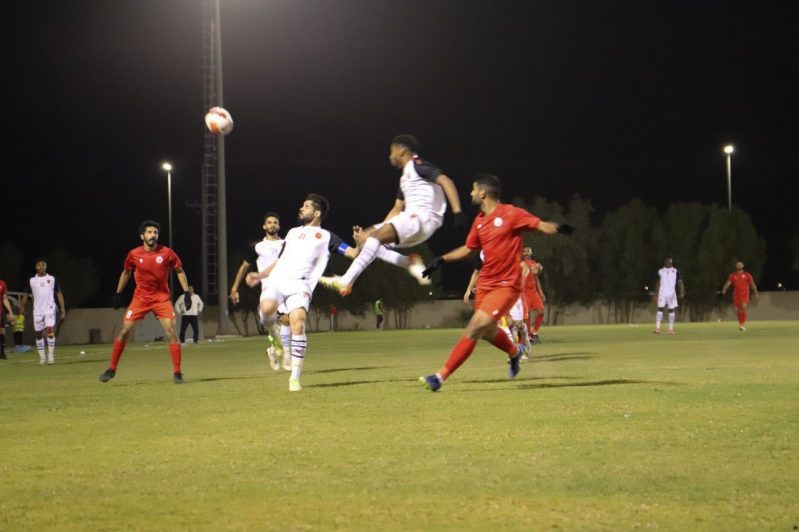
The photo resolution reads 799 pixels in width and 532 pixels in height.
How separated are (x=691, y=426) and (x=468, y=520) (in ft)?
14.0

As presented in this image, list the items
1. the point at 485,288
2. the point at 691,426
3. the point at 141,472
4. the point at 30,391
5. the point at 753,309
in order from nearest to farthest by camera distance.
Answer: the point at 141,472
the point at 691,426
the point at 485,288
the point at 30,391
the point at 753,309

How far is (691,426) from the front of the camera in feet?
31.0

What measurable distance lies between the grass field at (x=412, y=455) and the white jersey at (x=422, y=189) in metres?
2.28

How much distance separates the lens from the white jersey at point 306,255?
46.6 ft

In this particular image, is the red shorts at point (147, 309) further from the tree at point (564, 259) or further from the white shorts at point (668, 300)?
the tree at point (564, 259)

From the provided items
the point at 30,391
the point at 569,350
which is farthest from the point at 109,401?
the point at 569,350

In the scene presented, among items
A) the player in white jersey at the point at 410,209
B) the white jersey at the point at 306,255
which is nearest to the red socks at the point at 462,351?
the player in white jersey at the point at 410,209

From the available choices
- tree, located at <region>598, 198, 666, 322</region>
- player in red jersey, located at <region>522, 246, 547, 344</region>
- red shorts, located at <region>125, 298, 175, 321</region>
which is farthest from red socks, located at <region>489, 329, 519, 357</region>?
tree, located at <region>598, 198, 666, 322</region>

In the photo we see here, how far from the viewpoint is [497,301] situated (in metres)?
12.4

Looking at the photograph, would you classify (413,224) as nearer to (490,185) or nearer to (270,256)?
(490,185)

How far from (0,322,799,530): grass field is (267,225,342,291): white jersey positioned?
1575mm

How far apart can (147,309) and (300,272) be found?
11.6 ft

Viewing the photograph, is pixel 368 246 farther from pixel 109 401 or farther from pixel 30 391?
pixel 30 391

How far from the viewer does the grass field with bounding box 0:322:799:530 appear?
604cm
